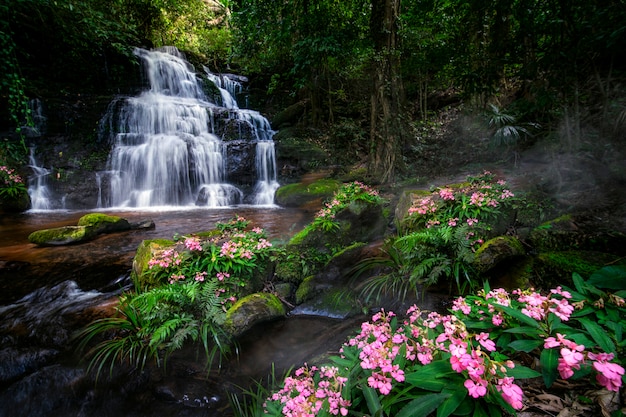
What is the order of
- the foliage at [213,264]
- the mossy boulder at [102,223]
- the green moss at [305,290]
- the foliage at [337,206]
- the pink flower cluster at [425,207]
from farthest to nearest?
the mossy boulder at [102,223], the foliage at [337,206], the pink flower cluster at [425,207], the green moss at [305,290], the foliage at [213,264]

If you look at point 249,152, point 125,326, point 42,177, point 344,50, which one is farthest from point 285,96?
point 125,326

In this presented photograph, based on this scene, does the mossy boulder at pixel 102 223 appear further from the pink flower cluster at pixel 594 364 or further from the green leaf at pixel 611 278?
the green leaf at pixel 611 278

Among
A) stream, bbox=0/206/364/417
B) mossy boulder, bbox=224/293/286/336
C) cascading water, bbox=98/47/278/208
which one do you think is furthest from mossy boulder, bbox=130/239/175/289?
cascading water, bbox=98/47/278/208

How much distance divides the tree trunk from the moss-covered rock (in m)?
7.26

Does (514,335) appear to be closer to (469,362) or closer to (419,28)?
(469,362)

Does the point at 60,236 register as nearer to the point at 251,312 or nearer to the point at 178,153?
the point at 251,312

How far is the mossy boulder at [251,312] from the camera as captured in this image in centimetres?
318

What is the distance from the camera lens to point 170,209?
9945 millimetres

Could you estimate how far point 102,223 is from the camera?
21.7ft

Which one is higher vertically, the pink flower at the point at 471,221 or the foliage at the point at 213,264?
the pink flower at the point at 471,221

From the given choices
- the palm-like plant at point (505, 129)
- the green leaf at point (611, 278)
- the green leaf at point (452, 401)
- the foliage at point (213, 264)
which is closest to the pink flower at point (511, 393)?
the green leaf at point (452, 401)

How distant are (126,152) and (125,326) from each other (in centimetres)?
1021

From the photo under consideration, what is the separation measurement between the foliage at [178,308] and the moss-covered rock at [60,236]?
3.43 metres

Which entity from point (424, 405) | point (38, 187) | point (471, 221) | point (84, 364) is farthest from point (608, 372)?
point (38, 187)
